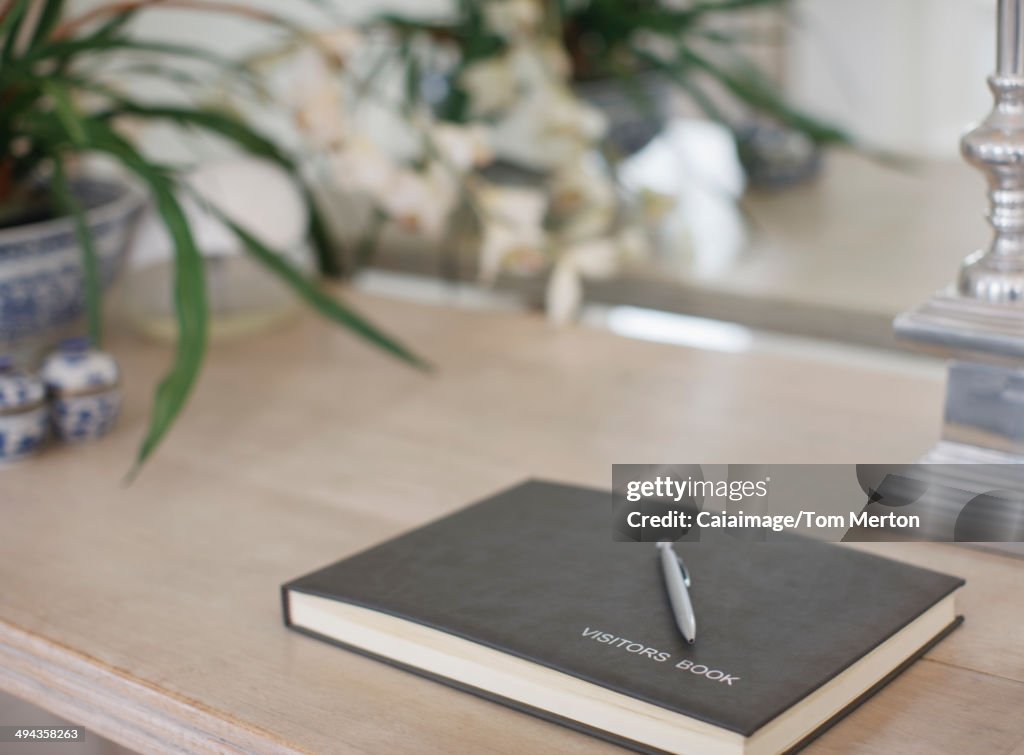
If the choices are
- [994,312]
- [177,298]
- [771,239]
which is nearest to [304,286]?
[177,298]

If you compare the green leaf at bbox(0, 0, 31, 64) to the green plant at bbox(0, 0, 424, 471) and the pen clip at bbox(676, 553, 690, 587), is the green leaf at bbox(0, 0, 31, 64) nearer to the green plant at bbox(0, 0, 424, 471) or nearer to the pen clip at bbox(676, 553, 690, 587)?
the green plant at bbox(0, 0, 424, 471)

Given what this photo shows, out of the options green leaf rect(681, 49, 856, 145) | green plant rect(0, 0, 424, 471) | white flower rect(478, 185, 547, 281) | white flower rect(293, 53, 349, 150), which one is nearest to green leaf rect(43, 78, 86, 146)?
green plant rect(0, 0, 424, 471)

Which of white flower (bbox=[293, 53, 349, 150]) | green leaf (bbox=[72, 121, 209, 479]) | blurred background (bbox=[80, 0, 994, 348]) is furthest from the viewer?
blurred background (bbox=[80, 0, 994, 348])

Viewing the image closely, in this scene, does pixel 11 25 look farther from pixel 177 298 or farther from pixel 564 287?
pixel 564 287

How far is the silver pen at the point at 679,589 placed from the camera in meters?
0.52

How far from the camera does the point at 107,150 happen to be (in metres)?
0.85

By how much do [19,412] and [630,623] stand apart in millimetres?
485

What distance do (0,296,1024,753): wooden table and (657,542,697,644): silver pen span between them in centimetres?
7

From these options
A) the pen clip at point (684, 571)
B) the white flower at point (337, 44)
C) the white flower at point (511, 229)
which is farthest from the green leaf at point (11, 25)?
the pen clip at point (684, 571)

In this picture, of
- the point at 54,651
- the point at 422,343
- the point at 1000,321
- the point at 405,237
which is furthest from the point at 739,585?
the point at 405,237

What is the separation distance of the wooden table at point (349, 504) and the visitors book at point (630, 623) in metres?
0.01

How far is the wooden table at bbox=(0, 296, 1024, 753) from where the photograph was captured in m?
0.52

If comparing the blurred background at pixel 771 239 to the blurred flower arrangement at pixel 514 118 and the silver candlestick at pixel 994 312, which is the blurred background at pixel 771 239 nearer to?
the blurred flower arrangement at pixel 514 118

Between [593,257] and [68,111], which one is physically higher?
[68,111]
